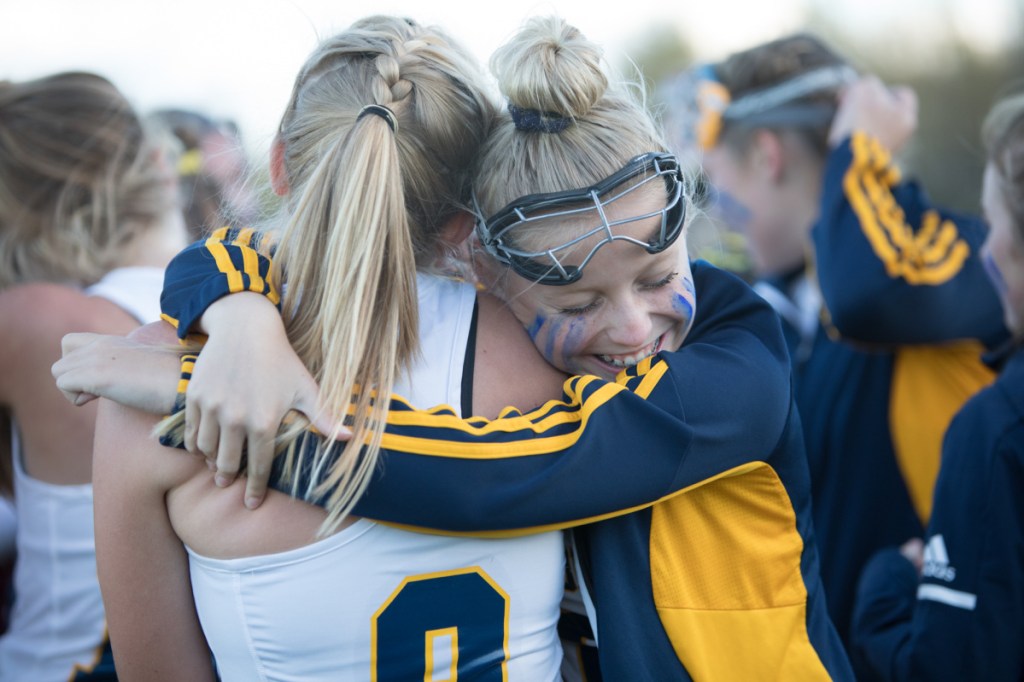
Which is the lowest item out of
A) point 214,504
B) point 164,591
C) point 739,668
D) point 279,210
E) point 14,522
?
point 14,522

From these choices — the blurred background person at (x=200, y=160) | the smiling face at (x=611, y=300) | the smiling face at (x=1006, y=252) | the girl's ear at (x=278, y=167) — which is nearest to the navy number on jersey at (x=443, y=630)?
the smiling face at (x=611, y=300)

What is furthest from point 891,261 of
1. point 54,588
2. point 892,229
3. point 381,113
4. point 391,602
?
point 54,588

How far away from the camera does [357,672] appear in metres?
1.46

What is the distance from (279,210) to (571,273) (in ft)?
1.93

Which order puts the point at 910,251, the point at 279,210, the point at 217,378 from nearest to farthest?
the point at 217,378 → the point at 279,210 → the point at 910,251

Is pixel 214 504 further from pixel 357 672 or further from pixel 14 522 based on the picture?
pixel 14 522

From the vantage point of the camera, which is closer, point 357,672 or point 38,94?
point 357,672

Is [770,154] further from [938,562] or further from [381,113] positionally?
[381,113]

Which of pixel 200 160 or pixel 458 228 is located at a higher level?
pixel 458 228

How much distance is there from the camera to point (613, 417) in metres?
1.46

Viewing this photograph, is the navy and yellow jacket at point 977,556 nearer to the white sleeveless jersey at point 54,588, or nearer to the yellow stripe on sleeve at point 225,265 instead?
the yellow stripe on sleeve at point 225,265

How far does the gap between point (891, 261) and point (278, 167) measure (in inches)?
76.0

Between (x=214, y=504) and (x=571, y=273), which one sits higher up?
(x=571, y=273)

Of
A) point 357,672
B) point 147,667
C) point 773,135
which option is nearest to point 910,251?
point 773,135
